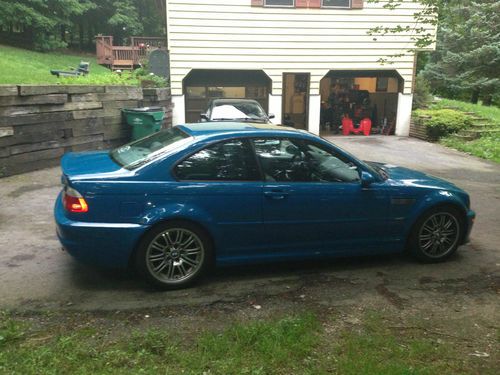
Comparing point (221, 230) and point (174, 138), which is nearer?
point (221, 230)

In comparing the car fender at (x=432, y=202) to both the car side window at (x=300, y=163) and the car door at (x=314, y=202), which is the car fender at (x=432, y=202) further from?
the car side window at (x=300, y=163)

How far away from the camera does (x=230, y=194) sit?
4.46 metres

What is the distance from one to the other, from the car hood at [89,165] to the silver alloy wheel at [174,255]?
0.76 m

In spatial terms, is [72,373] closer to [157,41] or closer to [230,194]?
[230,194]

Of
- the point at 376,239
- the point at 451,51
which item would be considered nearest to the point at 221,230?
the point at 376,239

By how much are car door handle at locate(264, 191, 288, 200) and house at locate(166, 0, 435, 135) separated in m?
12.1

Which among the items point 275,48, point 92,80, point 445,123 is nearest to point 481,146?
point 445,123

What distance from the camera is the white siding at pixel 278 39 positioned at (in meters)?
15.8

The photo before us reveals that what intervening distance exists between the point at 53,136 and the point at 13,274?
530 centimetres

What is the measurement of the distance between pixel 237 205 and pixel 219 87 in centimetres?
1343

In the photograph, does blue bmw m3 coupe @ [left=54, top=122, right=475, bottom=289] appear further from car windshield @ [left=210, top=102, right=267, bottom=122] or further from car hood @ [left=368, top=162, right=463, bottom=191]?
car windshield @ [left=210, top=102, right=267, bottom=122]

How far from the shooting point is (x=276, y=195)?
4590mm

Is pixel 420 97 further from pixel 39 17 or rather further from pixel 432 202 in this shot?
pixel 39 17

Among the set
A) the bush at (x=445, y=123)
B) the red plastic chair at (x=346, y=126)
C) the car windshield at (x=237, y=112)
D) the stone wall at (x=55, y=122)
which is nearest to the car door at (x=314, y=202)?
the stone wall at (x=55, y=122)
